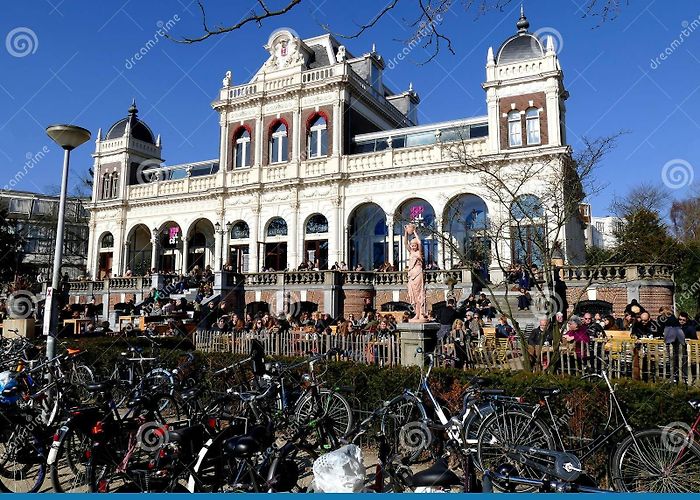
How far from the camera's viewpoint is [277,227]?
33875mm

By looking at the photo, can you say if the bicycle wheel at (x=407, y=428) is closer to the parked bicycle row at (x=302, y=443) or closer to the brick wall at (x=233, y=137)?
the parked bicycle row at (x=302, y=443)

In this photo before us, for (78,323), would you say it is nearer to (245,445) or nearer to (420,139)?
(245,445)

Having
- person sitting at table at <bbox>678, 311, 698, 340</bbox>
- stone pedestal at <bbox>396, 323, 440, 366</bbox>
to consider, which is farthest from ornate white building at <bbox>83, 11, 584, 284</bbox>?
stone pedestal at <bbox>396, 323, 440, 366</bbox>

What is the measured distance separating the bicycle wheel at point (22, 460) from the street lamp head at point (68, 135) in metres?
5.02

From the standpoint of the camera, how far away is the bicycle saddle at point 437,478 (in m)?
3.59

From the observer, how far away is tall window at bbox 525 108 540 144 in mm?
26609

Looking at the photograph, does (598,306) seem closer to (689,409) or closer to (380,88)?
(689,409)

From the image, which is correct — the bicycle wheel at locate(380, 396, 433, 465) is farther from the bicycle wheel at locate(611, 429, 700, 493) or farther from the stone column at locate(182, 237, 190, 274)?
the stone column at locate(182, 237, 190, 274)

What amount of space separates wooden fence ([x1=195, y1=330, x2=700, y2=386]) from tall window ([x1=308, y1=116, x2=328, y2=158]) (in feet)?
72.4

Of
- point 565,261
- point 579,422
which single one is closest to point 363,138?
point 565,261

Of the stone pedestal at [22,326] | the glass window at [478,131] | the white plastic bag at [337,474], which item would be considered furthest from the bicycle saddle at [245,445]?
the glass window at [478,131]

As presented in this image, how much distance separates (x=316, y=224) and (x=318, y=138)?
601 cm

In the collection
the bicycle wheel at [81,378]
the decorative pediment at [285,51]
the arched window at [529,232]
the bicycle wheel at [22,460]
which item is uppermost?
the decorative pediment at [285,51]

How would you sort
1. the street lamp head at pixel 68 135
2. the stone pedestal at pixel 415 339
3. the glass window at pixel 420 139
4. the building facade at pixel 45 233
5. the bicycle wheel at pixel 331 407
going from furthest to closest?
the building facade at pixel 45 233 → the glass window at pixel 420 139 → the stone pedestal at pixel 415 339 → the street lamp head at pixel 68 135 → the bicycle wheel at pixel 331 407
